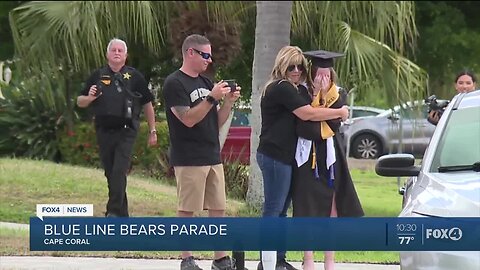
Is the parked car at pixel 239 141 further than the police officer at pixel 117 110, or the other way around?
the parked car at pixel 239 141

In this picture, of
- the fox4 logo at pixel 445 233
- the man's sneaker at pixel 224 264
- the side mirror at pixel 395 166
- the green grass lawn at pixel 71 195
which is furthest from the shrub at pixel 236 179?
the fox4 logo at pixel 445 233

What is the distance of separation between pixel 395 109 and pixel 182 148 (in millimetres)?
6782

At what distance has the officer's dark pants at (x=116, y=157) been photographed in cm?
938

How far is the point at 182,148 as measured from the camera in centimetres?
763

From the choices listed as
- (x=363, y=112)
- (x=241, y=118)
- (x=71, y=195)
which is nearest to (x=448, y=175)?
(x=241, y=118)

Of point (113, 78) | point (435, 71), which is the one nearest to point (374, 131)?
point (435, 71)

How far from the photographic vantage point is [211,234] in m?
6.31

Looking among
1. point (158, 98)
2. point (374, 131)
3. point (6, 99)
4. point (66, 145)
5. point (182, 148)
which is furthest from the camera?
point (374, 131)

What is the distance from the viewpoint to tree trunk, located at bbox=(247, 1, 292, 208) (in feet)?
38.4

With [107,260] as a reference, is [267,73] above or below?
above

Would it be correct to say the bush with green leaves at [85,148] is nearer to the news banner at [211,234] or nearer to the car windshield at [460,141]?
the car windshield at [460,141]

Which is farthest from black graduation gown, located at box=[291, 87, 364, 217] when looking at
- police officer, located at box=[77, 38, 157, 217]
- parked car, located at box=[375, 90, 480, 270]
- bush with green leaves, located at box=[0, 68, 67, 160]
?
bush with green leaves, located at box=[0, 68, 67, 160]

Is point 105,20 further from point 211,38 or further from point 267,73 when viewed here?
point 267,73

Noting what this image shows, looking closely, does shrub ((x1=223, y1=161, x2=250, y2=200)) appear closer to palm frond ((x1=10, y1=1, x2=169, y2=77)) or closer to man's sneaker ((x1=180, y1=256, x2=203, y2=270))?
palm frond ((x1=10, y1=1, x2=169, y2=77))
